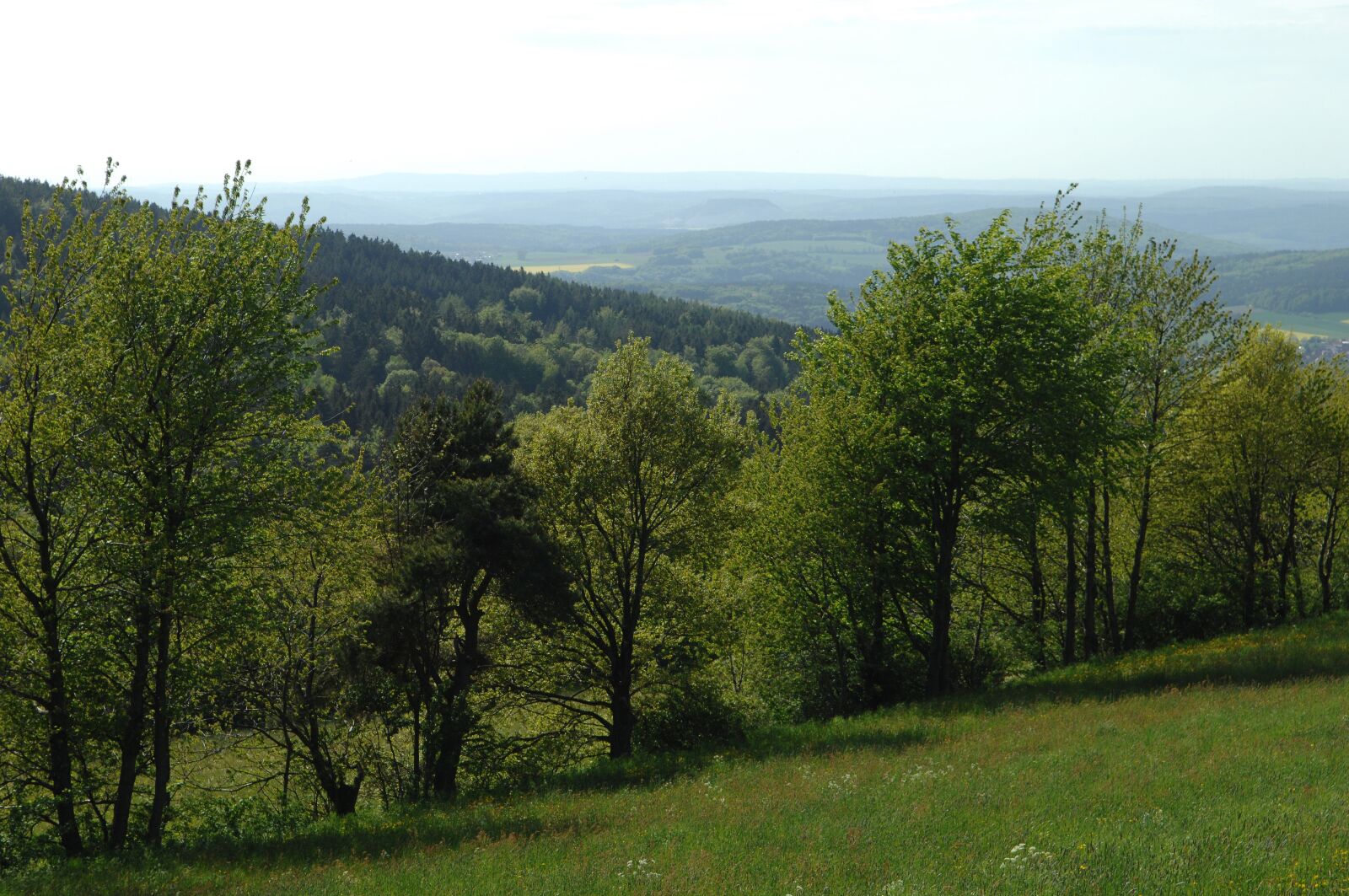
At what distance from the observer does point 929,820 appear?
552 inches

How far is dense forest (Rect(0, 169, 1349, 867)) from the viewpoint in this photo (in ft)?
57.7

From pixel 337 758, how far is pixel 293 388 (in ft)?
34.9

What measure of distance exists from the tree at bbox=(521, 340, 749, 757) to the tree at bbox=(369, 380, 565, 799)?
1.36 meters

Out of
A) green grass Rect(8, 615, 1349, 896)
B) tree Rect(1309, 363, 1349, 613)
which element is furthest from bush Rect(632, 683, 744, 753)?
tree Rect(1309, 363, 1349, 613)

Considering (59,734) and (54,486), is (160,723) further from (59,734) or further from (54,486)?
(54,486)

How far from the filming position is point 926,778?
16875 mm

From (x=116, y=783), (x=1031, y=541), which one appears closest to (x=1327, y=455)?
(x=1031, y=541)

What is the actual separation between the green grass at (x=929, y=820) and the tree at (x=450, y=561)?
3.84 m

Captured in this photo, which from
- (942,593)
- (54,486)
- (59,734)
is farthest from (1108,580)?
(54,486)

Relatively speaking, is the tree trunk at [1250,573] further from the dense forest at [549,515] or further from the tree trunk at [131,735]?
the tree trunk at [131,735]

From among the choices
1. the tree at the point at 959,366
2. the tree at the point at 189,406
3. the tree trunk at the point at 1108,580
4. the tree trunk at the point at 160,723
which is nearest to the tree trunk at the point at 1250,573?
the tree trunk at the point at 1108,580

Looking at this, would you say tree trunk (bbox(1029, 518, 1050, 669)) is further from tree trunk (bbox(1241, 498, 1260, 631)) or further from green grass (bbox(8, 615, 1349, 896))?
green grass (bbox(8, 615, 1349, 896))

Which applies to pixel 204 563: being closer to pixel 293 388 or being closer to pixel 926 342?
pixel 293 388

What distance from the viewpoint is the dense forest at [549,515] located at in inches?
692
